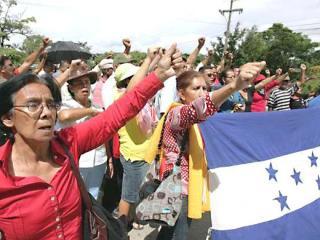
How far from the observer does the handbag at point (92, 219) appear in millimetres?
1964

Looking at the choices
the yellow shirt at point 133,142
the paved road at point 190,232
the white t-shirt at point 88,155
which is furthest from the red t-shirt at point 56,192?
the paved road at point 190,232

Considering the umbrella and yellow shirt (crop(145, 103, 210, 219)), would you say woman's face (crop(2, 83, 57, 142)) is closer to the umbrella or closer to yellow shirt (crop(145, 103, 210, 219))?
yellow shirt (crop(145, 103, 210, 219))

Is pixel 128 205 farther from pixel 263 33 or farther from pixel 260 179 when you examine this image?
pixel 263 33

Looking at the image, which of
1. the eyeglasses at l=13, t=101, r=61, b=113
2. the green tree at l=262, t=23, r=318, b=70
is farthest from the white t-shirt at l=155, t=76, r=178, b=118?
the green tree at l=262, t=23, r=318, b=70

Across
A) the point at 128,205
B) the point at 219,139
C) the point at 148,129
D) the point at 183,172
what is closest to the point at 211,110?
the point at 183,172

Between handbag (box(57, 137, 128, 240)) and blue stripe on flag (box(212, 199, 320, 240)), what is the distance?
1.61 m

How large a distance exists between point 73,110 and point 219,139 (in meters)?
1.27

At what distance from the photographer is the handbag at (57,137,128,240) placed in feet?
6.44

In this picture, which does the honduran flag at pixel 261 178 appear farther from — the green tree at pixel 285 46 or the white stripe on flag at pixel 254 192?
the green tree at pixel 285 46

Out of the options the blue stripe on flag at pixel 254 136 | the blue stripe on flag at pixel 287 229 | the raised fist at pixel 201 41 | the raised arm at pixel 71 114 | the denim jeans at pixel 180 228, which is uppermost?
→ the raised fist at pixel 201 41

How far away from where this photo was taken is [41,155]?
199 cm

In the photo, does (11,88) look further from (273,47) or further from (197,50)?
(273,47)

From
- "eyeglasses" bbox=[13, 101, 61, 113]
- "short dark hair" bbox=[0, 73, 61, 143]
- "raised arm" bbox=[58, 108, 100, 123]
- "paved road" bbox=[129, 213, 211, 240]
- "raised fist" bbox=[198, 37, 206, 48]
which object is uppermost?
"raised fist" bbox=[198, 37, 206, 48]

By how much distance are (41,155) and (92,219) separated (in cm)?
40
